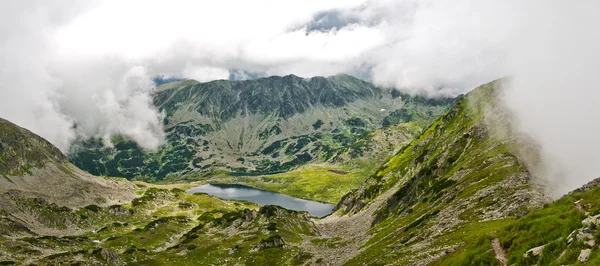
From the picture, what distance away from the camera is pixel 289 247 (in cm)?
12731

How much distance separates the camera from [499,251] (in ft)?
112

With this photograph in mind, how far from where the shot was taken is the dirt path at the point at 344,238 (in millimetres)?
100906

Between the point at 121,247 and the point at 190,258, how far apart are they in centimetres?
4157

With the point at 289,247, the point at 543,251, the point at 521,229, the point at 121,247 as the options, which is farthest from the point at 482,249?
the point at 121,247

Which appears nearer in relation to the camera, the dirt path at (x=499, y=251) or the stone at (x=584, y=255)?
the stone at (x=584, y=255)

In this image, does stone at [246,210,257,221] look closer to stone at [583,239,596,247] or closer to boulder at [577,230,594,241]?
boulder at [577,230,594,241]

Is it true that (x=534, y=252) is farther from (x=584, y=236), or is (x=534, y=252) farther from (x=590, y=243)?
(x=590, y=243)

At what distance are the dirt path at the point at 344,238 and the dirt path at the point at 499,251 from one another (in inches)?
2360

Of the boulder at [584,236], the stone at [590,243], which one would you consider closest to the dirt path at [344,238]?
the boulder at [584,236]

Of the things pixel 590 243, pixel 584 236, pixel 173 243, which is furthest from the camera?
pixel 173 243

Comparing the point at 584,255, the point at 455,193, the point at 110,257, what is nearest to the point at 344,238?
the point at 455,193

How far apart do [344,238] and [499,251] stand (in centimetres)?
10540

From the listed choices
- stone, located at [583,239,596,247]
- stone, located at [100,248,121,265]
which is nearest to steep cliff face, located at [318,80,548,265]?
stone, located at [583,239,596,247]

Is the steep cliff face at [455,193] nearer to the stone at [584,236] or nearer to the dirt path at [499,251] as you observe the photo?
the dirt path at [499,251]
